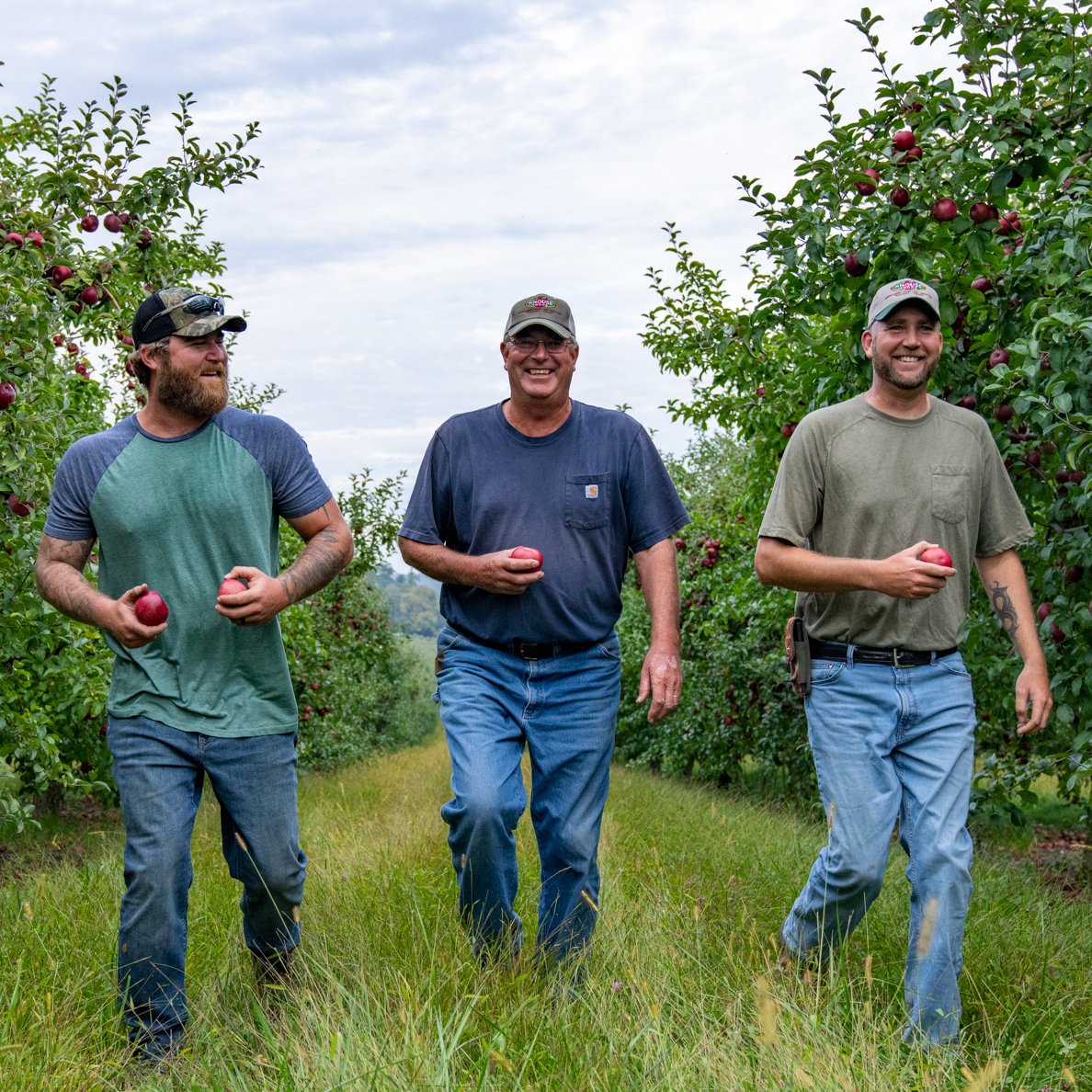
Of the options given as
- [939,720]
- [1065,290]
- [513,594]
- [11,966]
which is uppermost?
[1065,290]

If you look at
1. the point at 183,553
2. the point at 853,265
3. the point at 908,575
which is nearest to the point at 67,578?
the point at 183,553

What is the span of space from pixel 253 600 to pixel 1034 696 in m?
2.37

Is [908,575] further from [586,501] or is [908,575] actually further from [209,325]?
[209,325]

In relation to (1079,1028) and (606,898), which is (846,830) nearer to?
(1079,1028)

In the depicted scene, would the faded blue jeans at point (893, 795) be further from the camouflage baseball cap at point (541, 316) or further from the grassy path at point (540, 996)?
the camouflage baseball cap at point (541, 316)

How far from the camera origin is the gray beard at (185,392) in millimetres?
3594

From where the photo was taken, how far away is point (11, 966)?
3879 mm

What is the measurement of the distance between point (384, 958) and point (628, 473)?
1785mm

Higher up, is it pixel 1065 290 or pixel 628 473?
pixel 1065 290

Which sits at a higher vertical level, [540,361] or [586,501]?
[540,361]

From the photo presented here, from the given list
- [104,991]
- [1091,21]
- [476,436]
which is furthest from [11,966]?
[1091,21]

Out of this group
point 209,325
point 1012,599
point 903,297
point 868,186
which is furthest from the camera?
point 868,186

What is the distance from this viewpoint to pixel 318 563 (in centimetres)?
365

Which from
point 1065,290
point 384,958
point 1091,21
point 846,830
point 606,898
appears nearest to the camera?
point 846,830
